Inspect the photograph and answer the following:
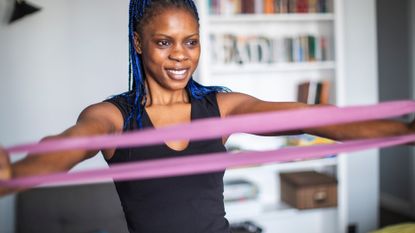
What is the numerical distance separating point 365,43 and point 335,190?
1128 millimetres

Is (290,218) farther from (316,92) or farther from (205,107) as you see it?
(205,107)

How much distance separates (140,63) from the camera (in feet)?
3.94

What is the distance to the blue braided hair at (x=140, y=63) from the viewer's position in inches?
42.8

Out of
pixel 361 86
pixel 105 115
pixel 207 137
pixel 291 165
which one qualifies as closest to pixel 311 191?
pixel 291 165

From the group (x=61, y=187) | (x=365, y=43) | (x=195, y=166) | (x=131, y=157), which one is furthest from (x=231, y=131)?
(x=365, y=43)

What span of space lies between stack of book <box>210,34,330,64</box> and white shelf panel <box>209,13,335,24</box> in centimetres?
11

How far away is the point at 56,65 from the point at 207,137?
2.33 m

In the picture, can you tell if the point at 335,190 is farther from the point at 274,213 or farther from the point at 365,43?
the point at 365,43

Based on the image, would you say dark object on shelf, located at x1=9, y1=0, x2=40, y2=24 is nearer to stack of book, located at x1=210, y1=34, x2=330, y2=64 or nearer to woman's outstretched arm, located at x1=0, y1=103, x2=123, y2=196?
stack of book, located at x1=210, y1=34, x2=330, y2=64

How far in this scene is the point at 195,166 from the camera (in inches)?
Answer: 31.7

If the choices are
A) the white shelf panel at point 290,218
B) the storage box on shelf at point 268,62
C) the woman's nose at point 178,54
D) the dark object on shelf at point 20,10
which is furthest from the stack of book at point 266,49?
the woman's nose at point 178,54

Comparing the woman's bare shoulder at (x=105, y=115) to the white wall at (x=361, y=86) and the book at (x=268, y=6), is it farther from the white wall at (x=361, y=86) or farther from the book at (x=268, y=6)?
the white wall at (x=361, y=86)

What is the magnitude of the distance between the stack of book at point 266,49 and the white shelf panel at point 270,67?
0.04 m

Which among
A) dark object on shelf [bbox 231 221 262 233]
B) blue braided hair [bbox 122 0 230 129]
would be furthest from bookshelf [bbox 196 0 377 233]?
blue braided hair [bbox 122 0 230 129]
